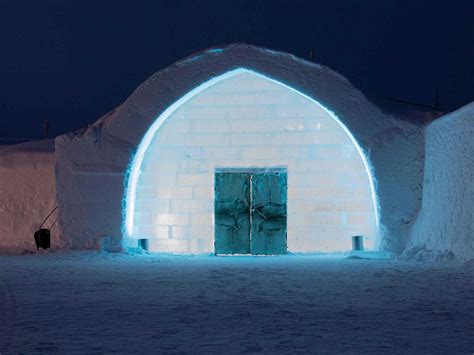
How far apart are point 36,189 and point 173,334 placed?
7.38m

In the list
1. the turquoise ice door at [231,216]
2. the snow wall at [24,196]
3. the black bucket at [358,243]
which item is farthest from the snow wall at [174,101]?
the turquoise ice door at [231,216]

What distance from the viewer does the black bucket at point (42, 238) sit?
9.37 metres

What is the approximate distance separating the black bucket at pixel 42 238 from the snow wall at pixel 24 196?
0.50 meters

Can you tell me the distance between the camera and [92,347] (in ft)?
10.1

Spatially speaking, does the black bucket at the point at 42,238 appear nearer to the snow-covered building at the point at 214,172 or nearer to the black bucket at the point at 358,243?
the snow-covered building at the point at 214,172

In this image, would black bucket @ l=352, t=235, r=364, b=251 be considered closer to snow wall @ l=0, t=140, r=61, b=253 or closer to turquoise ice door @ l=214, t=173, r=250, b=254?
turquoise ice door @ l=214, t=173, r=250, b=254

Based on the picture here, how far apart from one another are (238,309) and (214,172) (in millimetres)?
6304

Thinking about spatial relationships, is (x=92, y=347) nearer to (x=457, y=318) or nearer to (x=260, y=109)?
(x=457, y=318)

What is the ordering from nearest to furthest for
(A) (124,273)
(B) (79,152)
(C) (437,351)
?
(C) (437,351) → (A) (124,273) → (B) (79,152)

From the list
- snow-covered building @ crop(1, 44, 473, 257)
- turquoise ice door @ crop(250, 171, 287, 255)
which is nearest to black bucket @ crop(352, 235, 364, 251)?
snow-covered building @ crop(1, 44, 473, 257)

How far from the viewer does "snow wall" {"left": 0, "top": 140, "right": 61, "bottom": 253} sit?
10.0 meters

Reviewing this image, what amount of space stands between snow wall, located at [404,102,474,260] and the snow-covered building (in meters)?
0.98

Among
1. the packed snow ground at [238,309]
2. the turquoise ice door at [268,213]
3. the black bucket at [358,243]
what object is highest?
the turquoise ice door at [268,213]

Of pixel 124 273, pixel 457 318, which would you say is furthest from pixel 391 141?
pixel 457 318
